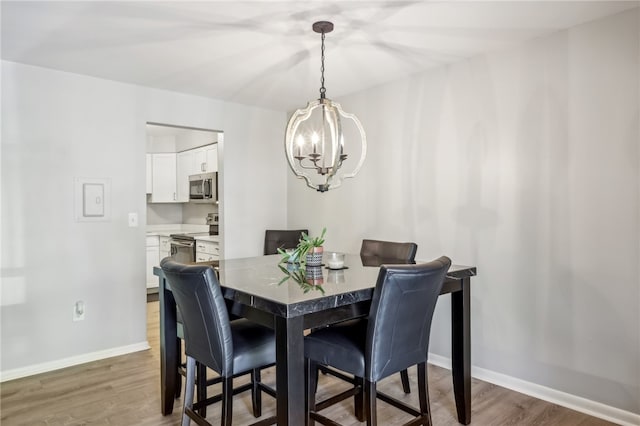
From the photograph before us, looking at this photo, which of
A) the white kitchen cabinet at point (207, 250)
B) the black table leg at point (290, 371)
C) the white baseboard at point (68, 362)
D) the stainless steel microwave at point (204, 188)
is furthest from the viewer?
the stainless steel microwave at point (204, 188)

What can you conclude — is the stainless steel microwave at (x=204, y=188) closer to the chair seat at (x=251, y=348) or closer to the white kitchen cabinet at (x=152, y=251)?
the white kitchen cabinet at (x=152, y=251)

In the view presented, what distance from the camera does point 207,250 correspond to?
481 centimetres

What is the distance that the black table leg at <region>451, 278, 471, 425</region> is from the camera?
2.27 metres

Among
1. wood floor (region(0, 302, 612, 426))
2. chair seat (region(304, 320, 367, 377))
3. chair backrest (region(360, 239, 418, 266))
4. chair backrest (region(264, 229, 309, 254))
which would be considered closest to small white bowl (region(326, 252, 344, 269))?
chair backrest (region(360, 239, 418, 266))

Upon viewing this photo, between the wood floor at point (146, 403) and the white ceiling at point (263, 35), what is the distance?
2.27 m

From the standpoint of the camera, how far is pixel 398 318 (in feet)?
5.80

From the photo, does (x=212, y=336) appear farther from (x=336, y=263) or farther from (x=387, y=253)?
(x=387, y=253)

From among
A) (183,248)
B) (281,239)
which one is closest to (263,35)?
(281,239)

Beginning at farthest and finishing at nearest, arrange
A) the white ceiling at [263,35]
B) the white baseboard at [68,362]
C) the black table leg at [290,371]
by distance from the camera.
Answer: the white baseboard at [68,362] < the white ceiling at [263,35] < the black table leg at [290,371]

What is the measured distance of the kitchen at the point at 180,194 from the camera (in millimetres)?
5109

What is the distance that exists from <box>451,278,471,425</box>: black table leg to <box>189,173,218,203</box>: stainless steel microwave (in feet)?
11.2

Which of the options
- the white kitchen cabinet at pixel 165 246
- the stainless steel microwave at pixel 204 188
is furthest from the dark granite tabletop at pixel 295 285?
the white kitchen cabinet at pixel 165 246

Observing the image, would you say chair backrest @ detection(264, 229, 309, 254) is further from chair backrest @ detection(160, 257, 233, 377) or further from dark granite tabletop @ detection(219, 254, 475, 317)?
chair backrest @ detection(160, 257, 233, 377)

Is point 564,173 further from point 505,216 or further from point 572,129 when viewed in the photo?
point 505,216
